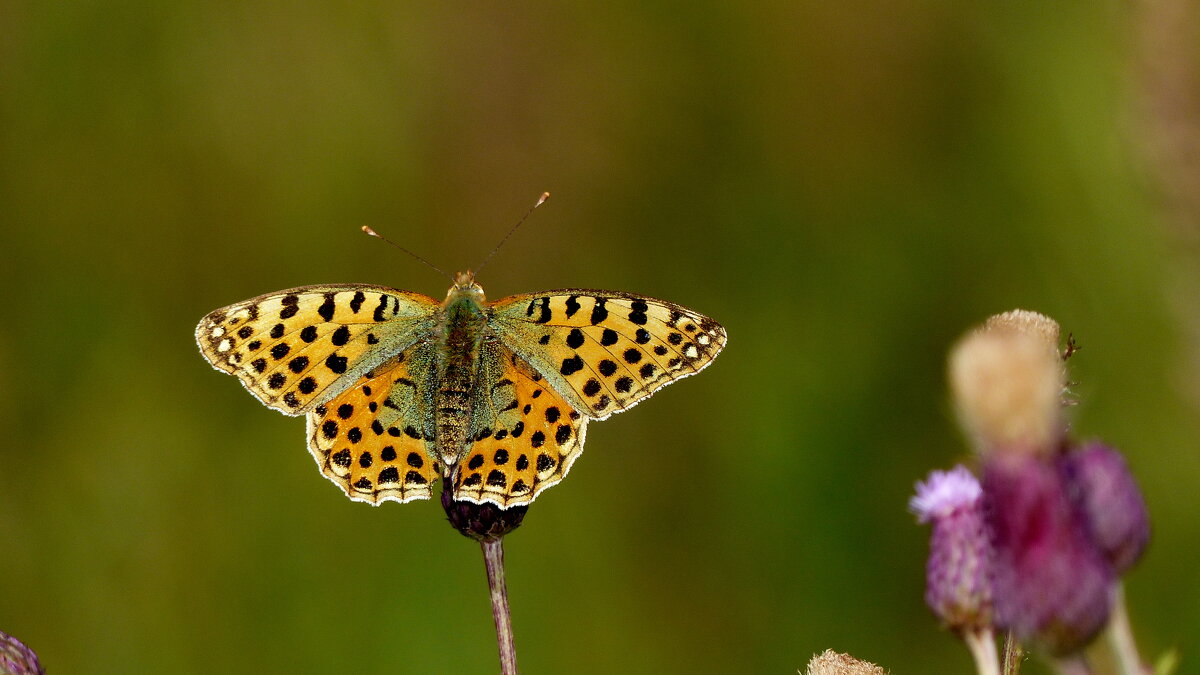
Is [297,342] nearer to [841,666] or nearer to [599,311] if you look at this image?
[599,311]

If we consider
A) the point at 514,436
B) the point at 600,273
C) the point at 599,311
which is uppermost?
the point at 600,273

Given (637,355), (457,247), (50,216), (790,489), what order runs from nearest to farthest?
1. (637,355)
2. (790,489)
3. (50,216)
4. (457,247)

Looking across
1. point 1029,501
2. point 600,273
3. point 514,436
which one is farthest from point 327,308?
point 600,273

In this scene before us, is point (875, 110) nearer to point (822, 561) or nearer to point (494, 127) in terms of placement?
point (494, 127)

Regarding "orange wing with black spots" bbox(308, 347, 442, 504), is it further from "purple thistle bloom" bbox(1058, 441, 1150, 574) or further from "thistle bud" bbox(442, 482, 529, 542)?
"purple thistle bloom" bbox(1058, 441, 1150, 574)

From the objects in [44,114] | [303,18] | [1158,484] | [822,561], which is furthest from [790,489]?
[44,114]

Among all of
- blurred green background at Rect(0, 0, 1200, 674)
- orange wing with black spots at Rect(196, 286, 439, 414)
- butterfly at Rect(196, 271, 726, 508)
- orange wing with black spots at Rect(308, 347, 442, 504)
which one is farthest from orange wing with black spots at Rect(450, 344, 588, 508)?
blurred green background at Rect(0, 0, 1200, 674)
